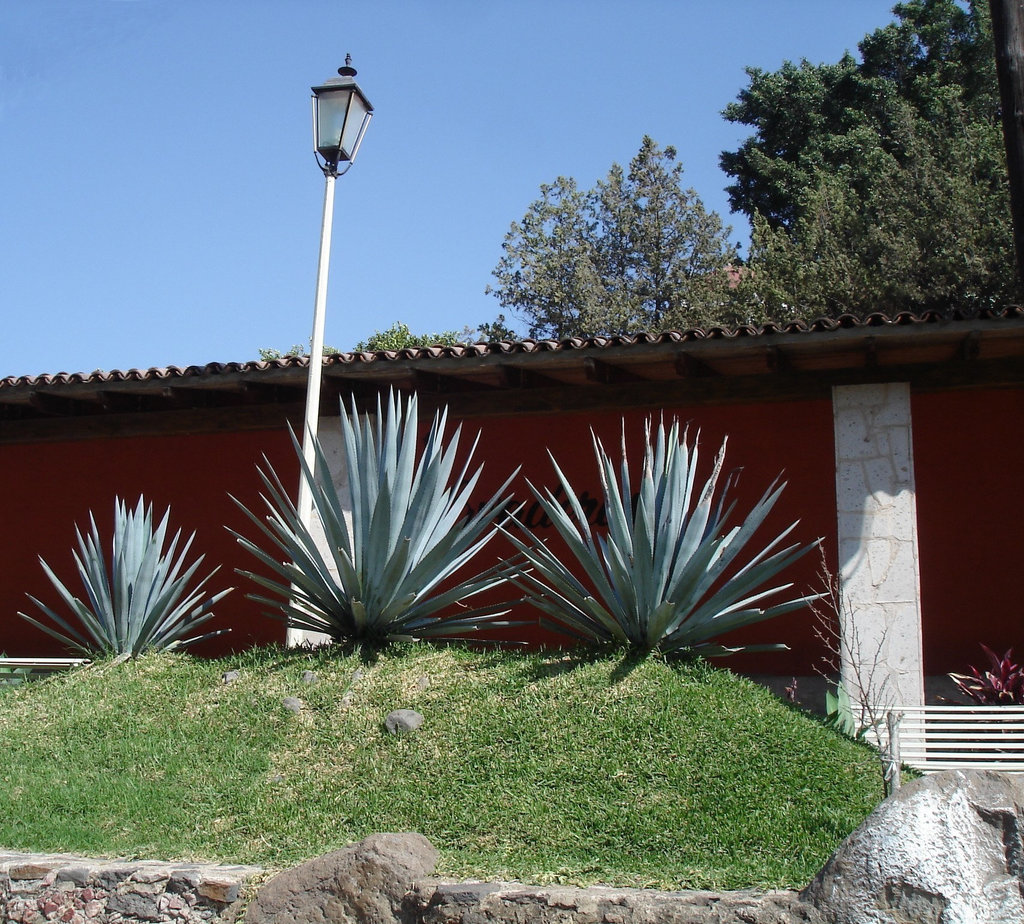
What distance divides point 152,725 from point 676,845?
8.88ft

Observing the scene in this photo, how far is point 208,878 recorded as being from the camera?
4.00 m

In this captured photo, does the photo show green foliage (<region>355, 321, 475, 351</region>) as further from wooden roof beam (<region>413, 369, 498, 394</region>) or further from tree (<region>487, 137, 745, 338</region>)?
wooden roof beam (<region>413, 369, 498, 394</region>)

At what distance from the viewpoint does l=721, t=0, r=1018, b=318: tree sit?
60.1 feet

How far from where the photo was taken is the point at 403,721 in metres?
4.93

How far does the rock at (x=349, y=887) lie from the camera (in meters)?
3.85

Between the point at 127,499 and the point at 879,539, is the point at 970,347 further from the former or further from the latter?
the point at 127,499

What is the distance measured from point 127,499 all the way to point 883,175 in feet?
51.0

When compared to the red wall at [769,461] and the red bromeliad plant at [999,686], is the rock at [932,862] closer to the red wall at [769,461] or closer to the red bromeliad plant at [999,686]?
the red bromeliad plant at [999,686]

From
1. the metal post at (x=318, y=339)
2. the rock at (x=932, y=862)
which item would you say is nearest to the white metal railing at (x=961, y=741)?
the rock at (x=932, y=862)

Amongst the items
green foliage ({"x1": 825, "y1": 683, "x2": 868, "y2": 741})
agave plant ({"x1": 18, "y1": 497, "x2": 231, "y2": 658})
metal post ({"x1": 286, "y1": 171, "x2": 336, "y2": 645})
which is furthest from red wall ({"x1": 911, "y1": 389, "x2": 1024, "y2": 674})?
agave plant ({"x1": 18, "y1": 497, "x2": 231, "y2": 658})

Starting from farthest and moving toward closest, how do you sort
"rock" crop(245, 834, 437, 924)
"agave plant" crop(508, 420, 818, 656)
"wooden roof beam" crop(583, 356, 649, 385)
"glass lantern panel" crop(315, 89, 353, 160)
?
"wooden roof beam" crop(583, 356, 649, 385) < "glass lantern panel" crop(315, 89, 353, 160) < "agave plant" crop(508, 420, 818, 656) < "rock" crop(245, 834, 437, 924)

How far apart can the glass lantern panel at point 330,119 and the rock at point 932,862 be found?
5.38 m

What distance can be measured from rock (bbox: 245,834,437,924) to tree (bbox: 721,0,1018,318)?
48.9 ft

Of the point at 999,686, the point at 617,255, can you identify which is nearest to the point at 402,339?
the point at 617,255
